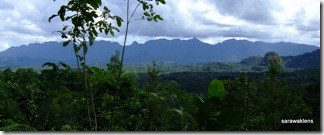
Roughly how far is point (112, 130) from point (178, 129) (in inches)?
21.7

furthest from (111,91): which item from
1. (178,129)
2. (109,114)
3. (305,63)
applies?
(305,63)

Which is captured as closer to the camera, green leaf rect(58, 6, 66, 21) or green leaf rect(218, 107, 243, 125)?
green leaf rect(58, 6, 66, 21)

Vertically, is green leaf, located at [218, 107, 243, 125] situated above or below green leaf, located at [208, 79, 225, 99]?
below

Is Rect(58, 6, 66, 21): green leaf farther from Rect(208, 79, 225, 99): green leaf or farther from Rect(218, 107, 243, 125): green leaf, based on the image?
Rect(218, 107, 243, 125): green leaf

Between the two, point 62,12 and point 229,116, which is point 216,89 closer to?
point 229,116

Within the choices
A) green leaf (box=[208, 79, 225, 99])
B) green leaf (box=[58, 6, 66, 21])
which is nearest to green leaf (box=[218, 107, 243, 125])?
green leaf (box=[208, 79, 225, 99])

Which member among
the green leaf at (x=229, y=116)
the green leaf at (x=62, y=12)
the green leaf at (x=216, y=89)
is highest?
the green leaf at (x=62, y=12)

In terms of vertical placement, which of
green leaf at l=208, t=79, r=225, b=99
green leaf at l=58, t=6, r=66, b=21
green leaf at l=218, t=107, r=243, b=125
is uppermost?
green leaf at l=58, t=6, r=66, b=21

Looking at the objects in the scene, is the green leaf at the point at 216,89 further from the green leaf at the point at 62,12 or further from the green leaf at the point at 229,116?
the green leaf at the point at 62,12

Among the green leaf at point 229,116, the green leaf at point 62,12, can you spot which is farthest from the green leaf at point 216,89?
the green leaf at point 62,12

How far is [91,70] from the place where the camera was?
2195mm

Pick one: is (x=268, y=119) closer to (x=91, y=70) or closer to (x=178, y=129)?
(x=178, y=129)

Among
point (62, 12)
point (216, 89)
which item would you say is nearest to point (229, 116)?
point (216, 89)

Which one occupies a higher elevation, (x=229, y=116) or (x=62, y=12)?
(x=62, y=12)
